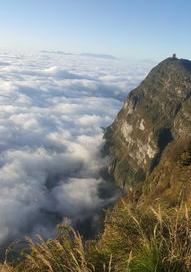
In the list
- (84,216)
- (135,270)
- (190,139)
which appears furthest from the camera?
(84,216)

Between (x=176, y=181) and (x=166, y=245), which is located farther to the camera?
(x=176, y=181)

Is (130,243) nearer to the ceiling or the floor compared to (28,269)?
nearer to the ceiling

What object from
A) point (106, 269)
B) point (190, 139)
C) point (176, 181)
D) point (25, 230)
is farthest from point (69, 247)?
point (25, 230)

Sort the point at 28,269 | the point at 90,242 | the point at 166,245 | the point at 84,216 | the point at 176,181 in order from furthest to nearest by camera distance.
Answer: the point at 84,216, the point at 176,181, the point at 90,242, the point at 28,269, the point at 166,245

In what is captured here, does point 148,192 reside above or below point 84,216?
above

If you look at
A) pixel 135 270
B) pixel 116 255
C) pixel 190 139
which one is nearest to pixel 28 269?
pixel 116 255

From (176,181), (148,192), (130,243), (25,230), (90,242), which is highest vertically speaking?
(130,243)

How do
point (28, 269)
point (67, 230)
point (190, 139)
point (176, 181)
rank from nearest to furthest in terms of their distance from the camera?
point (28, 269) < point (67, 230) < point (176, 181) < point (190, 139)

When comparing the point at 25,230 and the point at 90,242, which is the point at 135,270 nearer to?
the point at 90,242

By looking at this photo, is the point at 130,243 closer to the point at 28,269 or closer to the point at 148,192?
the point at 28,269
